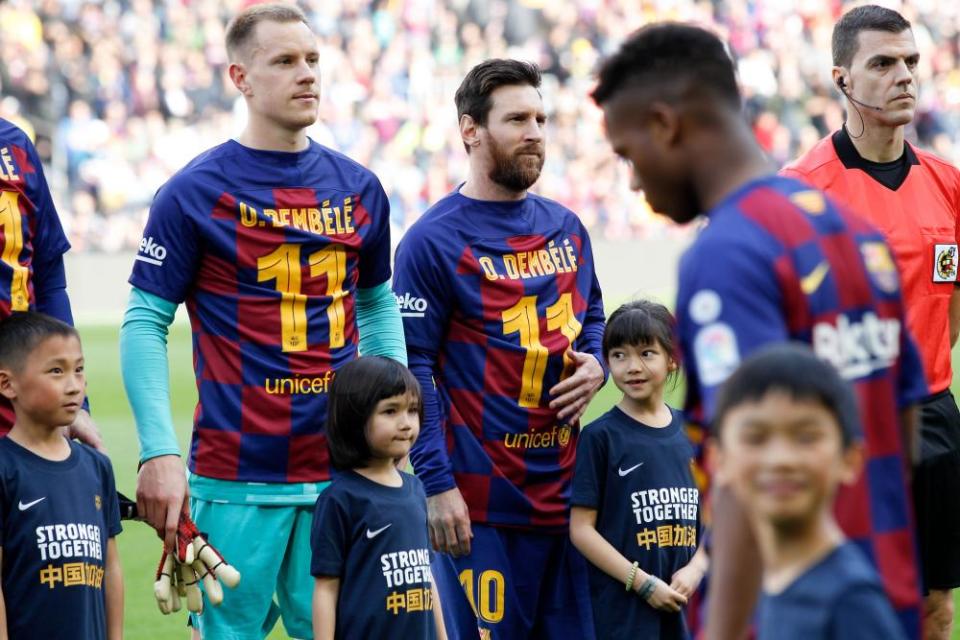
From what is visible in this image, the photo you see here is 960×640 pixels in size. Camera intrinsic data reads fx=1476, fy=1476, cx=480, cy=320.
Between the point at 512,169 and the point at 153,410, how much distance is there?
1630 mm

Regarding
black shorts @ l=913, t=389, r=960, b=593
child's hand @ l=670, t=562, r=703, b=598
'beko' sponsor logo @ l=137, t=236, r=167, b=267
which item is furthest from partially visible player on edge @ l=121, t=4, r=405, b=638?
black shorts @ l=913, t=389, r=960, b=593

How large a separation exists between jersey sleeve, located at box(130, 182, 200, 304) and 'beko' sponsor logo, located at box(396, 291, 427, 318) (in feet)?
2.82

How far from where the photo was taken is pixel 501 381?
18.0 feet

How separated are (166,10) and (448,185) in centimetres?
694

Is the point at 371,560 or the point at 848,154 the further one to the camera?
the point at 848,154

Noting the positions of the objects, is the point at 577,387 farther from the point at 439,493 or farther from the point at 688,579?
the point at 688,579

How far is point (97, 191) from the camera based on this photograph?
2561 cm

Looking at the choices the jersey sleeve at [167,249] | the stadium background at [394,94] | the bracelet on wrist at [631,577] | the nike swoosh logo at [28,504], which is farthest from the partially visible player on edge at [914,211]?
the stadium background at [394,94]

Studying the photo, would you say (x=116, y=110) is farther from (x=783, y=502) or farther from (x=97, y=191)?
(x=783, y=502)

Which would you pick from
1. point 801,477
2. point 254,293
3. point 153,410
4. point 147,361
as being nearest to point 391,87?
point 254,293

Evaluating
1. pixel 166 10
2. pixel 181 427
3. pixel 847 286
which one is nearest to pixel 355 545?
pixel 847 286

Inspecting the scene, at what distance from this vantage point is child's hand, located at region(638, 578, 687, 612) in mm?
5328

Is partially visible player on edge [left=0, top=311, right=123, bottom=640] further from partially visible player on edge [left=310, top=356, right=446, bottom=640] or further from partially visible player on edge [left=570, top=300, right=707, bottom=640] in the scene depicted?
partially visible player on edge [left=570, top=300, right=707, bottom=640]

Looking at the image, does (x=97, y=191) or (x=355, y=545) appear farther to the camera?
(x=97, y=191)
